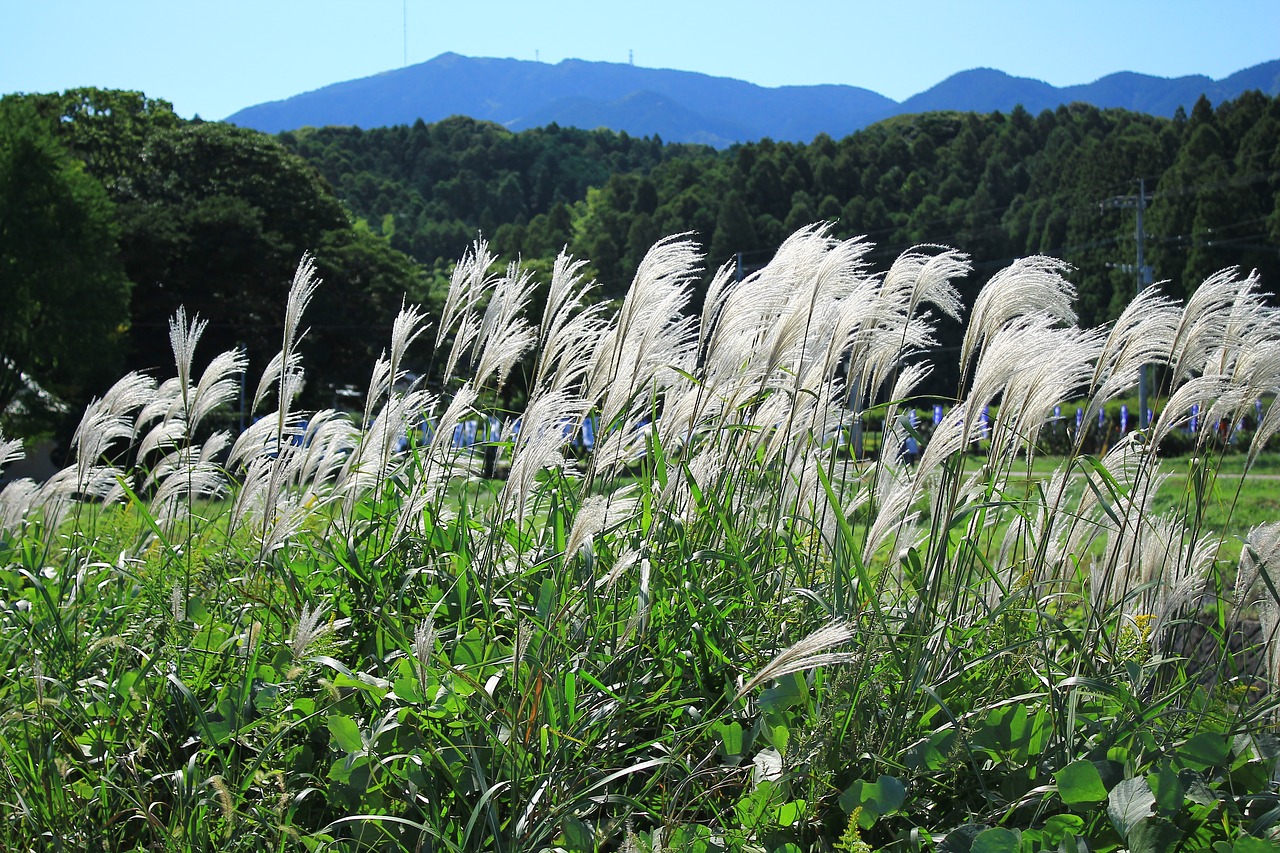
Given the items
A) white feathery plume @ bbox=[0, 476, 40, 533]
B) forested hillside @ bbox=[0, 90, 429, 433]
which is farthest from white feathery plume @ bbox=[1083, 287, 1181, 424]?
forested hillside @ bbox=[0, 90, 429, 433]

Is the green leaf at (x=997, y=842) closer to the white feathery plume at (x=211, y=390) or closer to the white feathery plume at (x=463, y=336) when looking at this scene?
the white feathery plume at (x=463, y=336)

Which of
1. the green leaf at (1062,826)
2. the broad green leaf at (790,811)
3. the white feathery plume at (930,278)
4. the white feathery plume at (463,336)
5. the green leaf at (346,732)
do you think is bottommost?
the green leaf at (1062,826)

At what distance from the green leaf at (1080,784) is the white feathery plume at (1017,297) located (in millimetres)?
805

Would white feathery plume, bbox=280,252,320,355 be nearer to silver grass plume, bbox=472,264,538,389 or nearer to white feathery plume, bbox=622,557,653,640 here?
silver grass plume, bbox=472,264,538,389

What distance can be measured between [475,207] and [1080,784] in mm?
64107

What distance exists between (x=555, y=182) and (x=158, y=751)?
68143 millimetres

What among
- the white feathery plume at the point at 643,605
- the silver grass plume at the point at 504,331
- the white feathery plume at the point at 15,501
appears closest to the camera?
the white feathery plume at the point at 643,605

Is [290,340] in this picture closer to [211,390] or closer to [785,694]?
[211,390]

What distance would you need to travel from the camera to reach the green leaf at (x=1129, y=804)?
5.43 ft

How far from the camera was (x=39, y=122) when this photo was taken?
70.5ft

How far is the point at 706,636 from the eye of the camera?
2.14m

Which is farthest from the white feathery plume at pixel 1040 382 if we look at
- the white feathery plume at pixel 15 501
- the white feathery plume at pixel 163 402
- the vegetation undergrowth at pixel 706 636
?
the white feathery plume at pixel 15 501

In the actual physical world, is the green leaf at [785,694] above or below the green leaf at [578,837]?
above

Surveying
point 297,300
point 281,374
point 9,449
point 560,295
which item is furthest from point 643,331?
point 9,449
